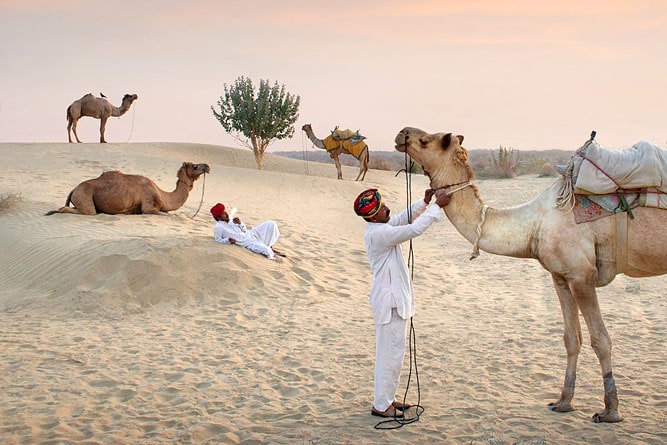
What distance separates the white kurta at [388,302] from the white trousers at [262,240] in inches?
276

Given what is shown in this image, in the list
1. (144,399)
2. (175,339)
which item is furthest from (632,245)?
(175,339)

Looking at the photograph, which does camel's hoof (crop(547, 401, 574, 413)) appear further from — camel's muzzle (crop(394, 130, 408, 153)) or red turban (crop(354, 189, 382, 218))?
camel's muzzle (crop(394, 130, 408, 153))

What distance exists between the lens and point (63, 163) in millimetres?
24156

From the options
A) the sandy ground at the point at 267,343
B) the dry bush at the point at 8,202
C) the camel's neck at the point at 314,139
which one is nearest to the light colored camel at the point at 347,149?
the camel's neck at the point at 314,139

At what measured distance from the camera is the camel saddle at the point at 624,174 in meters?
5.20

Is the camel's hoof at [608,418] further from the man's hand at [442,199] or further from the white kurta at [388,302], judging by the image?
the man's hand at [442,199]

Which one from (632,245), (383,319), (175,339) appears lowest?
(175,339)

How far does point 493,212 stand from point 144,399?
3.71 metres

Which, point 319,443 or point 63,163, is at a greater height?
point 63,163

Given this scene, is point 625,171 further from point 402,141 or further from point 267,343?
point 267,343

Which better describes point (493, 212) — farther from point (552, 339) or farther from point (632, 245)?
point (552, 339)

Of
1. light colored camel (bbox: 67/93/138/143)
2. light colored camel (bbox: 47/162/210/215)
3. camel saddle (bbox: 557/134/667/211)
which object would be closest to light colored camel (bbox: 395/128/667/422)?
camel saddle (bbox: 557/134/667/211)

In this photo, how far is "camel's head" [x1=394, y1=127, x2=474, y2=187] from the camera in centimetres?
532

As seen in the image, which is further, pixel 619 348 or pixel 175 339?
pixel 175 339
